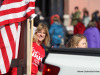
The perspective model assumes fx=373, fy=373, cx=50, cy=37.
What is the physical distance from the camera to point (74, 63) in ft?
15.3

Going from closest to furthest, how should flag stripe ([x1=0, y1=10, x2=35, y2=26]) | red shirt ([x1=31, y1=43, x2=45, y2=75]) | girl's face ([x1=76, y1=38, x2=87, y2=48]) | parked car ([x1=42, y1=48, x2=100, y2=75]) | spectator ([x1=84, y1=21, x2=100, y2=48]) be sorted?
parked car ([x1=42, y1=48, x2=100, y2=75]), flag stripe ([x1=0, y1=10, x2=35, y2=26]), red shirt ([x1=31, y1=43, x2=45, y2=75]), girl's face ([x1=76, y1=38, x2=87, y2=48]), spectator ([x1=84, y1=21, x2=100, y2=48])

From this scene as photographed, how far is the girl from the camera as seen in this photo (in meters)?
6.01

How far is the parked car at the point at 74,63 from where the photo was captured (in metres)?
4.61

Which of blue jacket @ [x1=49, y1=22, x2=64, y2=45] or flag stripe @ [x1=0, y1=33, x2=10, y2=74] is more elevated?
flag stripe @ [x1=0, y1=33, x2=10, y2=74]

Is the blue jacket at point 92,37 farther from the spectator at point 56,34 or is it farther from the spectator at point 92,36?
the spectator at point 56,34

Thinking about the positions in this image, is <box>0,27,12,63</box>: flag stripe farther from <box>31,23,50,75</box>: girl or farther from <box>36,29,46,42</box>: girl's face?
<box>36,29,46,42</box>: girl's face

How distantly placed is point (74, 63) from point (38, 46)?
6.24 ft

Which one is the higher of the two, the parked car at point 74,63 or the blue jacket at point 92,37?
the parked car at point 74,63

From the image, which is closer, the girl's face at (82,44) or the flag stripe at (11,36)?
the flag stripe at (11,36)

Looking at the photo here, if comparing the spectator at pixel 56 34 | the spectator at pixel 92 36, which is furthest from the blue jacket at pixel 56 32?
the spectator at pixel 92 36

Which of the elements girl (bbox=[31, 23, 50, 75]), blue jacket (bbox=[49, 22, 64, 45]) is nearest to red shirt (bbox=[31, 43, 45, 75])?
girl (bbox=[31, 23, 50, 75])

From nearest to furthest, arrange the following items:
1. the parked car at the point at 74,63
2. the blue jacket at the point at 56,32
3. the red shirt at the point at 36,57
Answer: the parked car at the point at 74,63 < the red shirt at the point at 36,57 < the blue jacket at the point at 56,32

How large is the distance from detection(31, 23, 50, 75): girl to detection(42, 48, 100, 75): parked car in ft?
3.84

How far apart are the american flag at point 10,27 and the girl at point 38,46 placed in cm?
69
